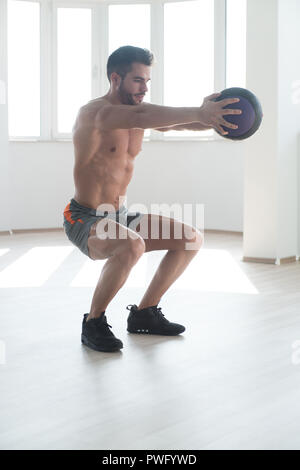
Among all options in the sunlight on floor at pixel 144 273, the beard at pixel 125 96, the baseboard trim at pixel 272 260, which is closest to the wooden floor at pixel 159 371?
the sunlight on floor at pixel 144 273

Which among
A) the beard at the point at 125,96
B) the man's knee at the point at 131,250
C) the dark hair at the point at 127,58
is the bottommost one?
the man's knee at the point at 131,250

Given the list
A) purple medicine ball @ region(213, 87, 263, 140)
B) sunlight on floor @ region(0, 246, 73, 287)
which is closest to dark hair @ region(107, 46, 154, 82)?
purple medicine ball @ region(213, 87, 263, 140)

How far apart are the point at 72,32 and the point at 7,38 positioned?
713mm

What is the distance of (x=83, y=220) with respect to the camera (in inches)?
106

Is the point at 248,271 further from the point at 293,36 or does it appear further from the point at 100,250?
the point at 100,250

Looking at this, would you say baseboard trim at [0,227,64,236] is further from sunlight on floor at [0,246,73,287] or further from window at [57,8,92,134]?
sunlight on floor at [0,246,73,287]

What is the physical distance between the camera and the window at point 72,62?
6.89 metres

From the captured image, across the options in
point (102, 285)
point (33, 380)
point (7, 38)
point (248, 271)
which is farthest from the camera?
point (7, 38)

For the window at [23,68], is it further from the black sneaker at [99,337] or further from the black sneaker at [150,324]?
the black sneaker at [99,337]

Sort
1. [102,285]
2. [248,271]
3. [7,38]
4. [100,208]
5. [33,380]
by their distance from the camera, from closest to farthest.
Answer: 1. [33,380]
2. [102,285]
3. [100,208]
4. [248,271]
5. [7,38]

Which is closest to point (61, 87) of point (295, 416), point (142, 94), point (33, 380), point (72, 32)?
point (72, 32)

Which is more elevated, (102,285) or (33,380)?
(102,285)

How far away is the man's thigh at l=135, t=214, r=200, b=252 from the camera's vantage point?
2809mm

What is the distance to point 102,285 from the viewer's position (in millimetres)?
2576
